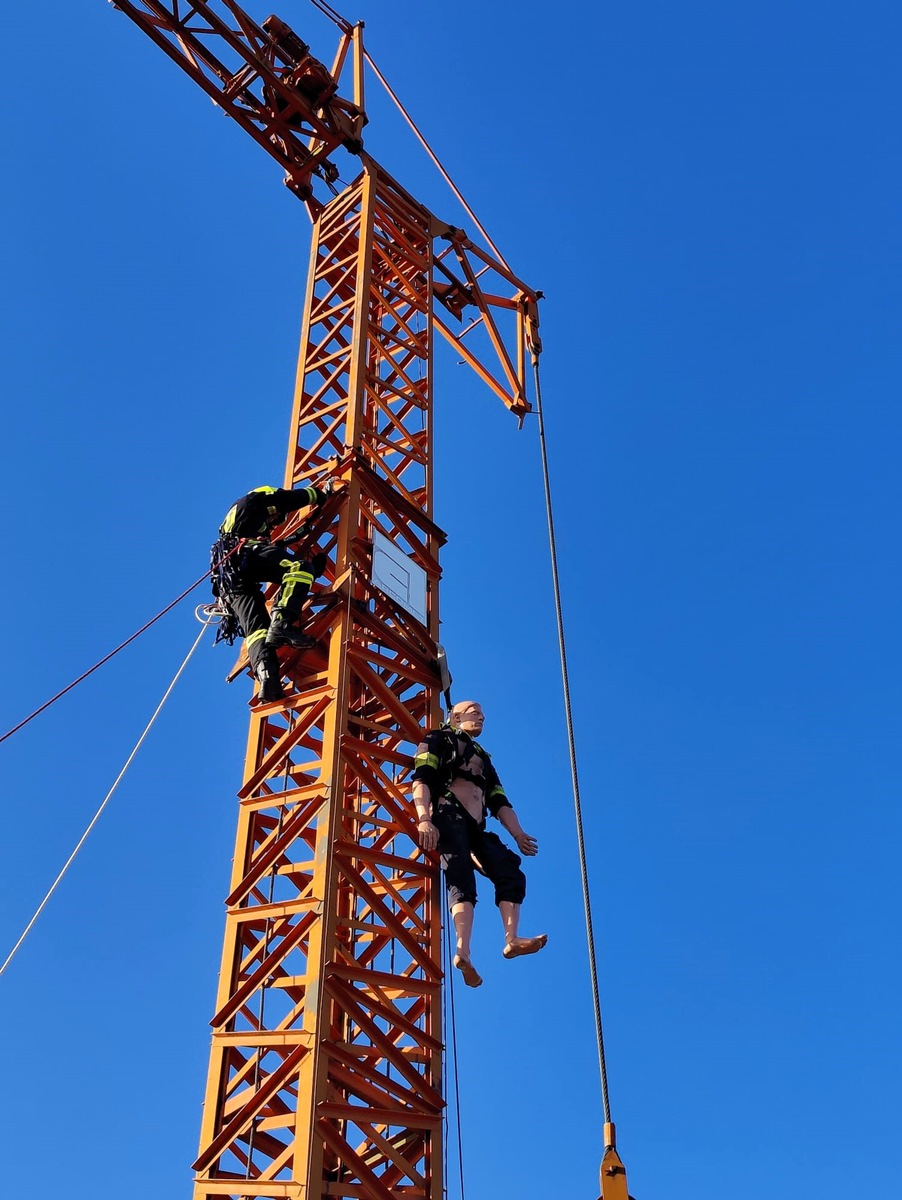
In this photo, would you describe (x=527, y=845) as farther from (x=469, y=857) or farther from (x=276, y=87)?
(x=276, y=87)

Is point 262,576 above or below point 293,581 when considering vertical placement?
above

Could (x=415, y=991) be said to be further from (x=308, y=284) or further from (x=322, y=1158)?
(x=308, y=284)

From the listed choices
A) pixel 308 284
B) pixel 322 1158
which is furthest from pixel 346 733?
pixel 308 284

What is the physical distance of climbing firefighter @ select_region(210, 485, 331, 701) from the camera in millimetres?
10352

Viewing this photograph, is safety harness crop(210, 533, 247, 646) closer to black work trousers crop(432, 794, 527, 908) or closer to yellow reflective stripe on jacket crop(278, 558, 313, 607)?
yellow reflective stripe on jacket crop(278, 558, 313, 607)

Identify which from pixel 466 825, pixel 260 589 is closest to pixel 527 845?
pixel 466 825

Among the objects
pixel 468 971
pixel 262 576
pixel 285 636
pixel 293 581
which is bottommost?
pixel 468 971

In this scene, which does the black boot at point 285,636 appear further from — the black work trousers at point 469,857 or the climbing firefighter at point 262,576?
the black work trousers at point 469,857

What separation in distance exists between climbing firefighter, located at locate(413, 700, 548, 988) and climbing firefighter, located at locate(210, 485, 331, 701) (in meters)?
1.37

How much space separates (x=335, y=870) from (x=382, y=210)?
26.7 feet

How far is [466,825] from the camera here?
10289 millimetres

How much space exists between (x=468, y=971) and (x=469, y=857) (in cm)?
90

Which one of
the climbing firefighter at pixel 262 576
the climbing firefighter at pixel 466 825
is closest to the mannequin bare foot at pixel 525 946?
the climbing firefighter at pixel 466 825

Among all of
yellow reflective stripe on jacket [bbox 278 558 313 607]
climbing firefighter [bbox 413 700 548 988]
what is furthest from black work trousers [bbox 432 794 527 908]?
yellow reflective stripe on jacket [bbox 278 558 313 607]
